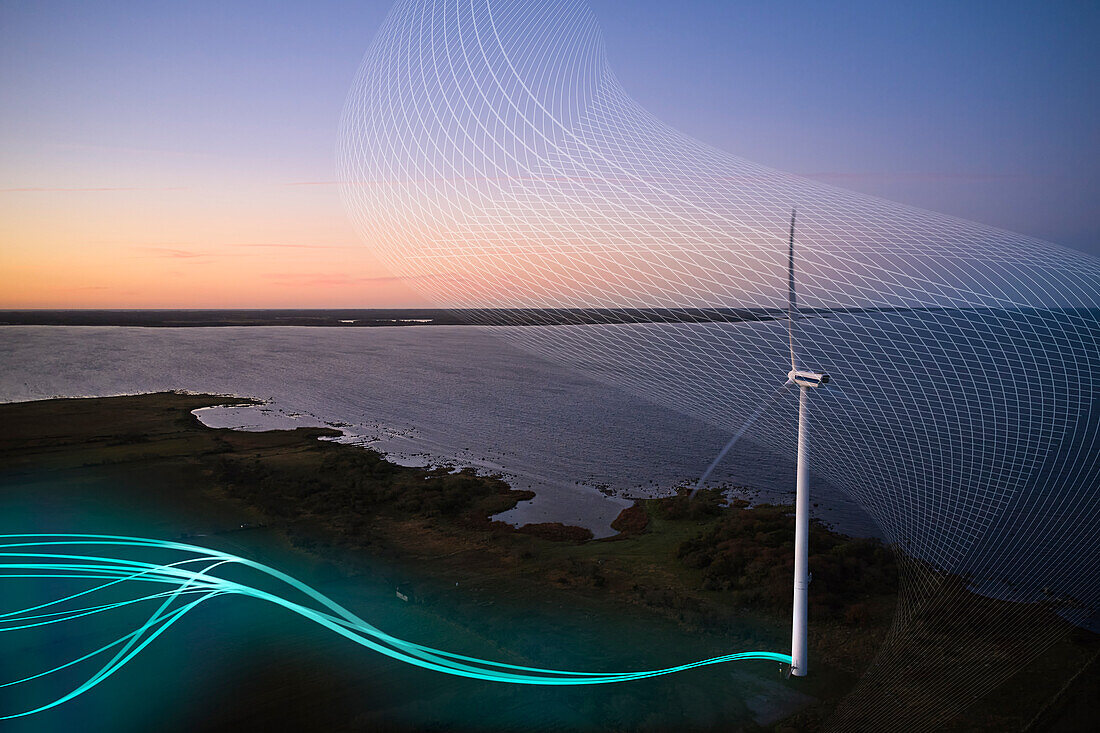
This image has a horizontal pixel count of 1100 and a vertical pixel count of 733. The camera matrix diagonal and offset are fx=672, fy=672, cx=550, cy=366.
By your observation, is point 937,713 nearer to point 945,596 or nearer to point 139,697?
Result: point 945,596

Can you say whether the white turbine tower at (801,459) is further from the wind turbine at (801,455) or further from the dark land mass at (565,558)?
the dark land mass at (565,558)

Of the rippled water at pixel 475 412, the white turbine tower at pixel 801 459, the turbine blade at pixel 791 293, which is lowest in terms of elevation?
the rippled water at pixel 475 412

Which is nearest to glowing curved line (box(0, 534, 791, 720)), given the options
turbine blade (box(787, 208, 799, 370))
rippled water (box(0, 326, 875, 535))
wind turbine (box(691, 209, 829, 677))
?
wind turbine (box(691, 209, 829, 677))

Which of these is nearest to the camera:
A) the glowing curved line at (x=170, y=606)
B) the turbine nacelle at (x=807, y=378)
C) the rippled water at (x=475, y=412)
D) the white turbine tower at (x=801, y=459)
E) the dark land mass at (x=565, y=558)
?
the turbine nacelle at (x=807, y=378)

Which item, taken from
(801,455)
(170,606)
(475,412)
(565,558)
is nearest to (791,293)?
(801,455)

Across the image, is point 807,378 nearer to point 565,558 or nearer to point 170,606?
point 565,558

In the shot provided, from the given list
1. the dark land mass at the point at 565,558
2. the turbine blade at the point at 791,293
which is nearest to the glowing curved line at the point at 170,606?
the dark land mass at the point at 565,558

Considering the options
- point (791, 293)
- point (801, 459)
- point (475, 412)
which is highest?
point (791, 293)
